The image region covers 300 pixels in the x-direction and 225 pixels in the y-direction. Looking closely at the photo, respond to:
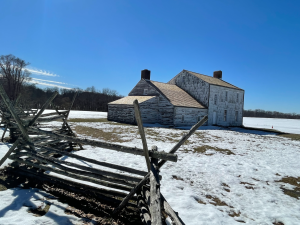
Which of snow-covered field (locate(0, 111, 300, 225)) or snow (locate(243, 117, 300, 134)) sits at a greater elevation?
snow (locate(243, 117, 300, 134))

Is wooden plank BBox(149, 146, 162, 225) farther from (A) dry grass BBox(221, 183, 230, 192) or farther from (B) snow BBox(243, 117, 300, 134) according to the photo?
(B) snow BBox(243, 117, 300, 134)

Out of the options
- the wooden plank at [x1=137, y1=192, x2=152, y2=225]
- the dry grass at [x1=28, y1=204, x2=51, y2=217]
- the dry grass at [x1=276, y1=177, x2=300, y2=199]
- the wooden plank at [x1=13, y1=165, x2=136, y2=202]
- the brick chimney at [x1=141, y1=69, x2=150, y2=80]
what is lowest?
the dry grass at [x1=276, y1=177, x2=300, y2=199]

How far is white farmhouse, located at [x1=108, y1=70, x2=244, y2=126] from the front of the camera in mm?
22094

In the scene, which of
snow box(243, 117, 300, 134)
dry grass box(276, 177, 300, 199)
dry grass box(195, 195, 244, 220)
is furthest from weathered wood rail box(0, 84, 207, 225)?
snow box(243, 117, 300, 134)

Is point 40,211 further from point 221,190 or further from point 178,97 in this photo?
point 178,97

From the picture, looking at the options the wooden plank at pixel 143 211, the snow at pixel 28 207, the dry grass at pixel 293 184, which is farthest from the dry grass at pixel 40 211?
the dry grass at pixel 293 184

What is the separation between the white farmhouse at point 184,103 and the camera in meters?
22.1

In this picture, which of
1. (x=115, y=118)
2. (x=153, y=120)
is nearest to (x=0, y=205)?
(x=153, y=120)

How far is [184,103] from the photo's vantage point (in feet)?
74.2

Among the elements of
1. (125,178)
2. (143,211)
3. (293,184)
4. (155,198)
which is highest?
(155,198)

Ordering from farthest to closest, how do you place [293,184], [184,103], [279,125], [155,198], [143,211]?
[279,125]
[184,103]
[293,184]
[143,211]
[155,198]

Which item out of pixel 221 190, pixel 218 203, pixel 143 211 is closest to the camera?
pixel 143 211

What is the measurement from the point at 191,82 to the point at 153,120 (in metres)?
9.14

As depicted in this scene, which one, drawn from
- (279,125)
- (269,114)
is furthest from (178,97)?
(269,114)
